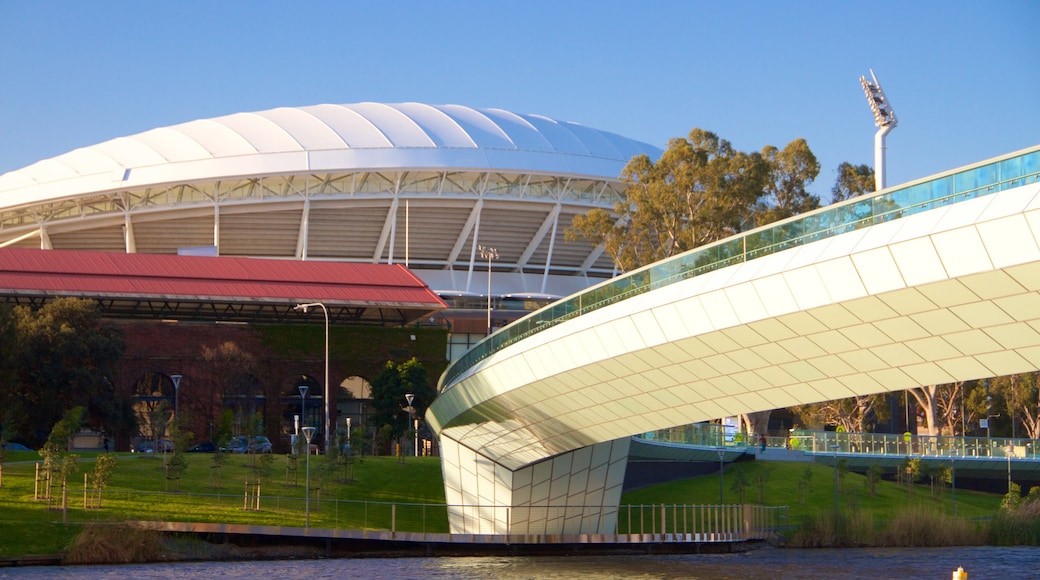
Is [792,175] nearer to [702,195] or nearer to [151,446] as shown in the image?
[702,195]

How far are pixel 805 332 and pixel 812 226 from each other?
2.18 m

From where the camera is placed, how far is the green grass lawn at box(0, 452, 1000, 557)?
40562mm

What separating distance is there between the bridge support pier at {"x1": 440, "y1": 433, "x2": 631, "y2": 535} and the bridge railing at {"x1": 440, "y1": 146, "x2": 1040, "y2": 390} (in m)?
8.80

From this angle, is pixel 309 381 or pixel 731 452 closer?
pixel 731 452

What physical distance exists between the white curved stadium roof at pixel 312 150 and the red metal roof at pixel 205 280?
11358 mm

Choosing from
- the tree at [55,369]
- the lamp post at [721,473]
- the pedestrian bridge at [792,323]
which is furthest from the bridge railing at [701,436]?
the tree at [55,369]

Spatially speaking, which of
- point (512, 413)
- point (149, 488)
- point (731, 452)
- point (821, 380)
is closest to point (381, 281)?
point (731, 452)

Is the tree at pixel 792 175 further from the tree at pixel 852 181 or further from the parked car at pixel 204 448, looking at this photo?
the parked car at pixel 204 448

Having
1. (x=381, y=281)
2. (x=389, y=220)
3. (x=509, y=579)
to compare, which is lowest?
(x=509, y=579)

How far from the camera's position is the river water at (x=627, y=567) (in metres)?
34.5

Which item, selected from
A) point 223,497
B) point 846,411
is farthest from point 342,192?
point 223,497

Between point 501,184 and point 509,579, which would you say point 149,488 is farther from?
point 501,184

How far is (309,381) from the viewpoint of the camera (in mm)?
80438

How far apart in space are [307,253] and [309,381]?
78.6 feet
